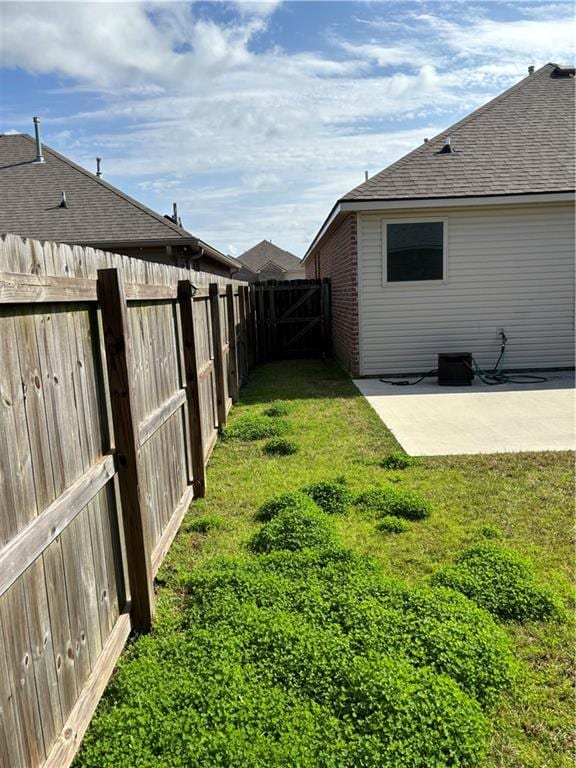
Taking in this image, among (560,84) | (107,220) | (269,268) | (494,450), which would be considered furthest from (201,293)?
(269,268)

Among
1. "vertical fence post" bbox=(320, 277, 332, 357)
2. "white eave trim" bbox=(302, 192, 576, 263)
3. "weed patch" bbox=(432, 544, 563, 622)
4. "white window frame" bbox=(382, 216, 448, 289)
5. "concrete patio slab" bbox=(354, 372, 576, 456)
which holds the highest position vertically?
"white eave trim" bbox=(302, 192, 576, 263)

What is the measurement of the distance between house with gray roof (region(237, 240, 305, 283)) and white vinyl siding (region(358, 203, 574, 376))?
130 ft

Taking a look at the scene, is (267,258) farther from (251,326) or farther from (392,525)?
(392,525)

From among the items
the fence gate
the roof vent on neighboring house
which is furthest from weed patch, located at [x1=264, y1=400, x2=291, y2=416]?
the roof vent on neighboring house

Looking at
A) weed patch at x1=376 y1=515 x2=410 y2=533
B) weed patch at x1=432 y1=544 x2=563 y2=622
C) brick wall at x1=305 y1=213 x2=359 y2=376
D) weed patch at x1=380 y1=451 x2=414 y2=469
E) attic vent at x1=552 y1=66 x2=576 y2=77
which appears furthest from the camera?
attic vent at x1=552 y1=66 x2=576 y2=77

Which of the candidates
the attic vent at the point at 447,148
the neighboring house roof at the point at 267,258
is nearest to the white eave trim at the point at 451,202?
the attic vent at the point at 447,148

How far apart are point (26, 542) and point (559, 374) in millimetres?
10464

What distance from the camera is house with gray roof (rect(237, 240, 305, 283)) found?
2053 inches

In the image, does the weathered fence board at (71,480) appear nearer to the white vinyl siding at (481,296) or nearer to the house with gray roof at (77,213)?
the white vinyl siding at (481,296)

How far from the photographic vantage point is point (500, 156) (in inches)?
436

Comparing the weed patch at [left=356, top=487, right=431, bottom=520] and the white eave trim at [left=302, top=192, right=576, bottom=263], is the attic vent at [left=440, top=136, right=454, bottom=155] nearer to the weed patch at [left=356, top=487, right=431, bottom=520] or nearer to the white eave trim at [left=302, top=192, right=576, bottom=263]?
the white eave trim at [left=302, top=192, right=576, bottom=263]

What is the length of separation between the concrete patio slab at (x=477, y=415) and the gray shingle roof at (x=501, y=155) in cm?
330

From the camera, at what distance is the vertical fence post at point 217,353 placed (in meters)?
6.83

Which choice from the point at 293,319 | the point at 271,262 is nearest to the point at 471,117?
the point at 293,319
